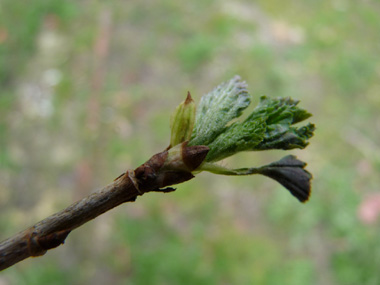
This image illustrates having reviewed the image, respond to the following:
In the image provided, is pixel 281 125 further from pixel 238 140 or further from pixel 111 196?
pixel 111 196

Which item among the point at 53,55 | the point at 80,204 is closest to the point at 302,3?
the point at 53,55

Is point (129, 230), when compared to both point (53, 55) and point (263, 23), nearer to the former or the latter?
point (53, 55)

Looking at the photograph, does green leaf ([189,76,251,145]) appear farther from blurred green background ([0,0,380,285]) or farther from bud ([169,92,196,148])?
blurred green background ([0,0,380,285])

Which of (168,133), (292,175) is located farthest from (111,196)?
(168,133)

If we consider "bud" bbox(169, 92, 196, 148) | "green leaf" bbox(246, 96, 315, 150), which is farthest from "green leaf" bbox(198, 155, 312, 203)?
"bud" bbox(169, 92, 196, 148)

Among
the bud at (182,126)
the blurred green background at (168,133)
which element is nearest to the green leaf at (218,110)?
the bud at (182,126)

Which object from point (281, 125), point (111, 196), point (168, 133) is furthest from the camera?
point (168, 133)
